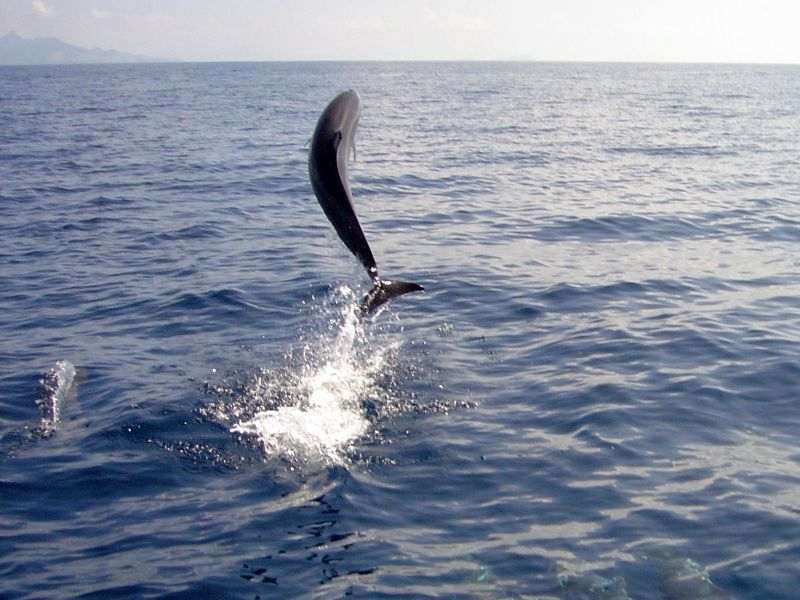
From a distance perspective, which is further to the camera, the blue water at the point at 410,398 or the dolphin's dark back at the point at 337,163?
the dolphin's dark back at the point at 337,163

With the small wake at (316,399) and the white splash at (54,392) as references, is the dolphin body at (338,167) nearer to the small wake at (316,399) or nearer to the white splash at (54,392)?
the small wake at (316,399)

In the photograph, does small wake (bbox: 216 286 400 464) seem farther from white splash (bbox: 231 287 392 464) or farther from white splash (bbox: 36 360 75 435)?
white splash (bbox: 36 360 75 435)

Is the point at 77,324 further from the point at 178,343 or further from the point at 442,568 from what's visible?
the point at 442,568

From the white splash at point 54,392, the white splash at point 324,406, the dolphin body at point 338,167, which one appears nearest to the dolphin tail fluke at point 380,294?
the dolphin body at point 338,167

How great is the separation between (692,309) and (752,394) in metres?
3.72

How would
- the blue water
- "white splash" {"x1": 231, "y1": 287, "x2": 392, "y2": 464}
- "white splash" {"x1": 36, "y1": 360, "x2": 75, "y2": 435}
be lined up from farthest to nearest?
"white splash" {"x1": 36, "y1": 360, "x2": 75, "y2": 435}
"white splash" {"x1": 231, "y1": 287, "x2": 392, "y2": 464}
the blue water

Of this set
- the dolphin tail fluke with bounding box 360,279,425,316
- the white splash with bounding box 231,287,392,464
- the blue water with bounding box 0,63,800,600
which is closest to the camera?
the blue water with bounding box 0,63,800,600

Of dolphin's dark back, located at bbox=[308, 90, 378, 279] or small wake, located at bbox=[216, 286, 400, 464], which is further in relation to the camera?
small wake, located at bbox=[216, 286, 400, 464]

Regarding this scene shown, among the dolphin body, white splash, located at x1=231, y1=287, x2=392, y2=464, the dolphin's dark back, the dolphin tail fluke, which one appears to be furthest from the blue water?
the dolphin's dark back

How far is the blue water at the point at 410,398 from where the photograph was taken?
8.03 metres

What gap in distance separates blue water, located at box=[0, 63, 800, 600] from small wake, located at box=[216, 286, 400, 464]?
5 centimetres

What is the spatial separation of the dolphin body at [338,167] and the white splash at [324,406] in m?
2.20

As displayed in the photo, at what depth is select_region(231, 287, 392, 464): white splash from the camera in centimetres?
1014

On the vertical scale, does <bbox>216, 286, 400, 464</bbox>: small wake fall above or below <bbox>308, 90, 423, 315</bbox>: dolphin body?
below
